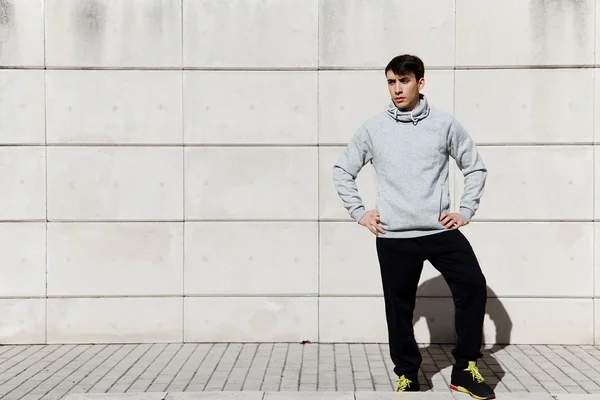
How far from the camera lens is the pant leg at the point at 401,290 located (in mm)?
5473

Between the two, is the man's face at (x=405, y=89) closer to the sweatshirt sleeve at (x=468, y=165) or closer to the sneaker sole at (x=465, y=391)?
the sweatshirt sleeve at (x=468, y=165)

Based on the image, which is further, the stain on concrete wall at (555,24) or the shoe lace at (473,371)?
the stain on concrete wall at (555,24)

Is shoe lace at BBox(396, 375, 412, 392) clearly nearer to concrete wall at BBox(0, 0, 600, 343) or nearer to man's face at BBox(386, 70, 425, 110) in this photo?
man's face at BBox(386, 70, 425, 110)

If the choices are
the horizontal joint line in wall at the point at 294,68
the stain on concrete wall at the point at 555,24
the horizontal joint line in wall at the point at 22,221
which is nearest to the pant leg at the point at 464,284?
the horizontal joint line in wall at the point at 294,68

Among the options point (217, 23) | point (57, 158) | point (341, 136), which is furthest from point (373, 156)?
point (57, 158)

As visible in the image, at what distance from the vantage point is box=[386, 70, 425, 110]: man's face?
543 cm

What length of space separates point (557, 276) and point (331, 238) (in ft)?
6.60

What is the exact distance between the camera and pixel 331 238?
7594mm

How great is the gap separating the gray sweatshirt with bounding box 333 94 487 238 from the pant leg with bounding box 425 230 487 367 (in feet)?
0.35

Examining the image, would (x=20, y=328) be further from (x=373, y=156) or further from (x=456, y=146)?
(x=456, y=146)

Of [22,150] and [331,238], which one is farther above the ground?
[22,150]

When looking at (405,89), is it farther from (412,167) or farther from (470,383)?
(470,383)

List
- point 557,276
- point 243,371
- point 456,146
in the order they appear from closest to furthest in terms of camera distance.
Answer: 1. point 456,146
2. point 243,371
3. point 557,276

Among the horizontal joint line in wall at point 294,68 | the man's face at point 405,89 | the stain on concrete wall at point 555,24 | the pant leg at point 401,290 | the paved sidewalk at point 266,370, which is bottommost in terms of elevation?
the paved sidewalk at point 266,370
